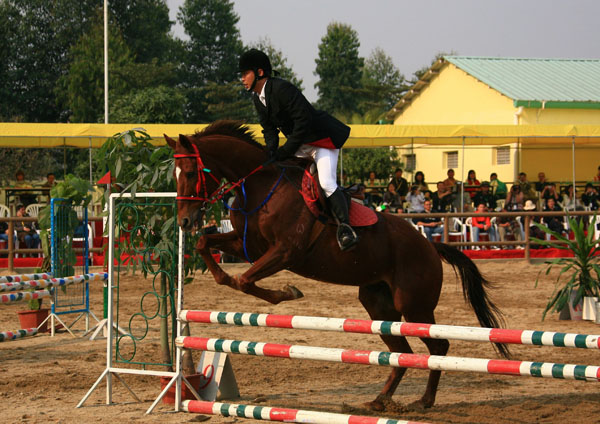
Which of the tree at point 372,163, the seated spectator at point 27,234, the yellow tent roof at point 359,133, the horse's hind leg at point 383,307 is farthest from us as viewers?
the tree at point 372,163

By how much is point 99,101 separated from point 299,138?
4166cm

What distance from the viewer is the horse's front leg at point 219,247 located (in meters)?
5.31

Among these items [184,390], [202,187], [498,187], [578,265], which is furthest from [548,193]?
[202,187]

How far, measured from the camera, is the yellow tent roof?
53.4 feet

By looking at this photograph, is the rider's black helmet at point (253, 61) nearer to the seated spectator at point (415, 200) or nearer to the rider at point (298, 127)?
the rider at point (298, 127)

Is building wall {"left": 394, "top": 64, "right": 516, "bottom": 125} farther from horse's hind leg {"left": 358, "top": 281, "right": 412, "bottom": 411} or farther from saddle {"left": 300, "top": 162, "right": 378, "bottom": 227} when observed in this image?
saddle {"left": 300, "top": 162, "right": 378, "bottom": 227}

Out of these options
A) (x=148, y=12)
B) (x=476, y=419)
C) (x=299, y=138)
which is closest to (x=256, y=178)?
(x=299, y=138)

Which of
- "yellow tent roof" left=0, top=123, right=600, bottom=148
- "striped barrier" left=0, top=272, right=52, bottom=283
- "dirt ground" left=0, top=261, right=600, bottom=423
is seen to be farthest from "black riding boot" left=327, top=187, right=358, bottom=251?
"yellow tent roof" left=0, top=123, right=600, bottom=148

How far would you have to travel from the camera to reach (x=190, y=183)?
5.20 meters

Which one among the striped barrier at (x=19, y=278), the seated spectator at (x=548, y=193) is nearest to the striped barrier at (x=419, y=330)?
the striped barrier at (x=19, y=278)

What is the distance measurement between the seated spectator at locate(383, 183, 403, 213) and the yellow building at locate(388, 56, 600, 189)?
17.2 feet

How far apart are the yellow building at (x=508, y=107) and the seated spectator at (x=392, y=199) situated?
206 inches

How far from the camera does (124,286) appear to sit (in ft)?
42.6

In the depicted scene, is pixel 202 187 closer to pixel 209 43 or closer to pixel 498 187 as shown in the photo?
pixel 498 187
